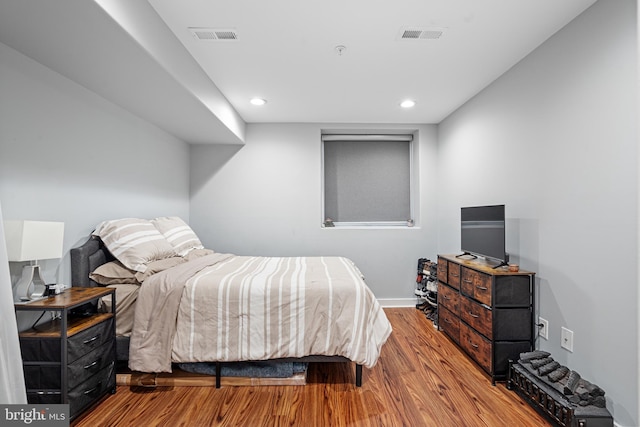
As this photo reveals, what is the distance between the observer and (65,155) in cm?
219

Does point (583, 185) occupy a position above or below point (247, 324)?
above

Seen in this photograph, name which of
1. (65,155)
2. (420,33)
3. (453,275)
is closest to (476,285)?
(453,275)

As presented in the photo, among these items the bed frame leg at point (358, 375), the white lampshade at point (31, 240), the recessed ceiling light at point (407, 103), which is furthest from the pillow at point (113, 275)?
the recessed ceiling light at point (407, 103)

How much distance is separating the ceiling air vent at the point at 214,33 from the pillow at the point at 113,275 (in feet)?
5.90

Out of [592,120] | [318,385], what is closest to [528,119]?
[592,120]

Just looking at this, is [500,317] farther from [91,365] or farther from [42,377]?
[42,377]

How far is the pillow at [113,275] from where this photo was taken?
229 cm

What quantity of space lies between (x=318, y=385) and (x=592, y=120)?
8.21ft

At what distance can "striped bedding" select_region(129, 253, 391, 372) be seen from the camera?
211 centimetres

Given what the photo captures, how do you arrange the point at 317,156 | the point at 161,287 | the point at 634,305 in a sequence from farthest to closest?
the point at 317,156 → the point at 161,287 → the point at 634,305

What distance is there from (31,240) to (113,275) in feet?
2.32

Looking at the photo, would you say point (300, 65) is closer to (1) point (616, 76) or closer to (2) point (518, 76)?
(2) point (518, 76)

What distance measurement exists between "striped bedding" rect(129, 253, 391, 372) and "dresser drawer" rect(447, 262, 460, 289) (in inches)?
42.0

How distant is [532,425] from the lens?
181cm
